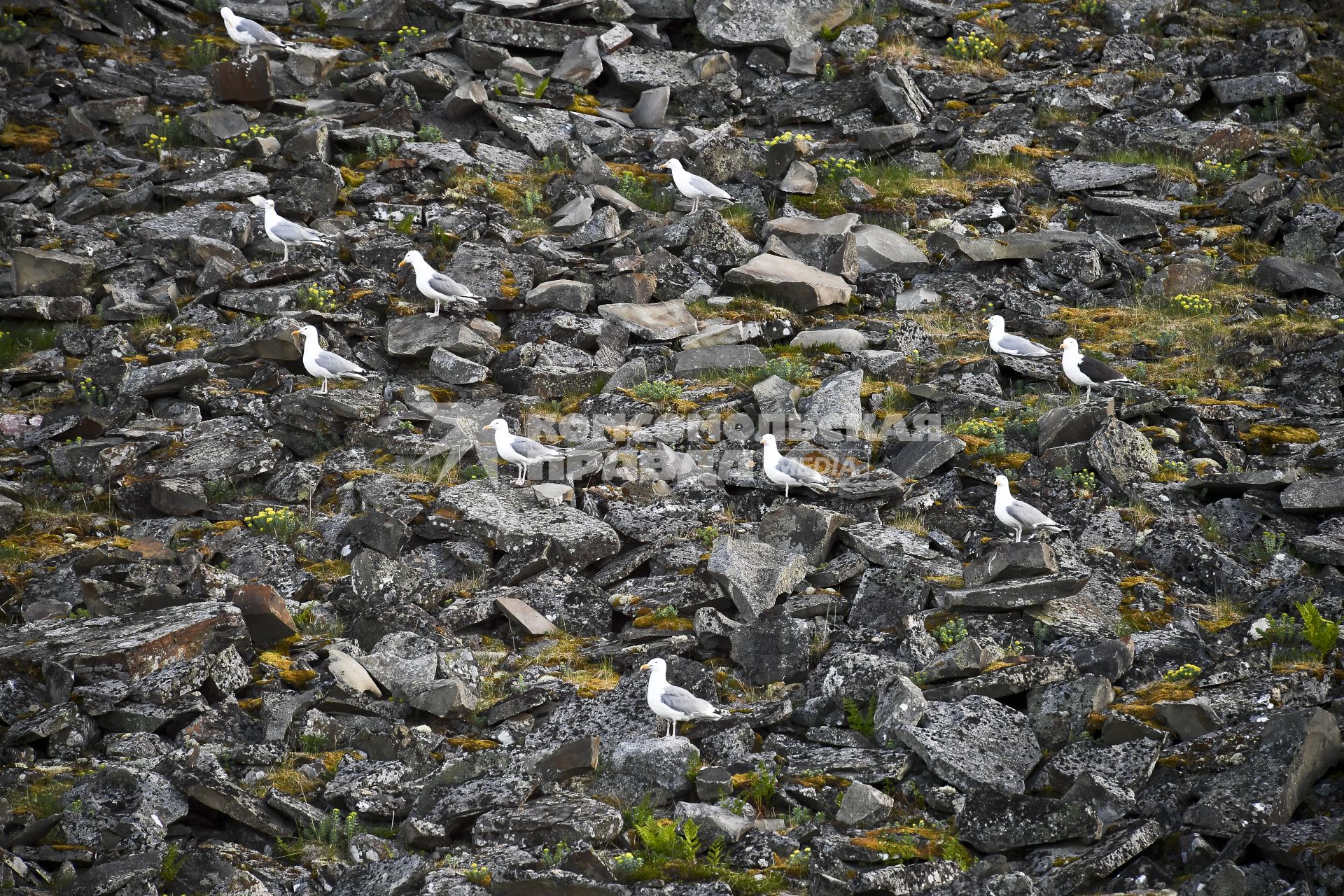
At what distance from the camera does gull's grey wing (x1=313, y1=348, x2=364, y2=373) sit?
14625mm

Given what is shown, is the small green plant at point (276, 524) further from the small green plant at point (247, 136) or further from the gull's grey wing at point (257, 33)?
the gull's grey wing at point (257, 33)

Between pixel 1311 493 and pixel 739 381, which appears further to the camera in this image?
pixel 739 381

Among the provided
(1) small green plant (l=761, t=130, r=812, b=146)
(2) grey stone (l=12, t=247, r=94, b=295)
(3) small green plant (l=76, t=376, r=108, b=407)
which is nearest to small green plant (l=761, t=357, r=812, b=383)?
(1) small green plant (l=761, t=130, r=812, b=146)

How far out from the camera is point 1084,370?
14.4 metres

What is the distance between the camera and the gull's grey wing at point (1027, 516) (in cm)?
1148

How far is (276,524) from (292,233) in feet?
19.2

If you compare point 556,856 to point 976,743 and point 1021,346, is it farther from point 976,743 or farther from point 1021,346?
point 1021,346

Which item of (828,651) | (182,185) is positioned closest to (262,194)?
(182,185)

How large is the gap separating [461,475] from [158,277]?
6.86 m

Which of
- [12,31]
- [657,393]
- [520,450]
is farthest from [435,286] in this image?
[12,31]

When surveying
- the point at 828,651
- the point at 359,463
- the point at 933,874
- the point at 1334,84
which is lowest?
the point at 359,463

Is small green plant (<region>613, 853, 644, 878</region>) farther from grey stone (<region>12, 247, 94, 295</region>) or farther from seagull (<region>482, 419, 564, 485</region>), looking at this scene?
grey stone (<region>12, 247, 94, 295</region>)

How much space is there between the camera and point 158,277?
56.9ft

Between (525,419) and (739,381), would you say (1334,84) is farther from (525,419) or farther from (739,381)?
(525,419)
